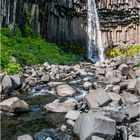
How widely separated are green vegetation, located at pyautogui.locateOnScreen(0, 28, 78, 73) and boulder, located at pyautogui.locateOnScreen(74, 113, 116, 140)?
320 inches

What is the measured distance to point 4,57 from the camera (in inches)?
612

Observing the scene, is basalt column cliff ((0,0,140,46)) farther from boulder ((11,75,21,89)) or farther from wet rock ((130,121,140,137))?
wet rock ((130,121,140,137))

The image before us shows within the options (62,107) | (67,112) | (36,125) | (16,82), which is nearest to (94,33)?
(16,82)

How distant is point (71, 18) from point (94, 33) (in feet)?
15.4

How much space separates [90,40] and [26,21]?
14.8 m

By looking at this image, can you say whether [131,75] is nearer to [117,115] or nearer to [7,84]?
[7,84]

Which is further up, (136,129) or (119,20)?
(119,20)

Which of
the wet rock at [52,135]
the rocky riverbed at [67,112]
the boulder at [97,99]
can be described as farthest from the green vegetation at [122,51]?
the wet rock at [52,135]

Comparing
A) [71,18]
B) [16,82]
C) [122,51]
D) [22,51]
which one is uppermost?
[71,18]

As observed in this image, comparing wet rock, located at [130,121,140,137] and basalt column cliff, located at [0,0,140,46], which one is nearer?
wet rock, located at [130,121,140,137]

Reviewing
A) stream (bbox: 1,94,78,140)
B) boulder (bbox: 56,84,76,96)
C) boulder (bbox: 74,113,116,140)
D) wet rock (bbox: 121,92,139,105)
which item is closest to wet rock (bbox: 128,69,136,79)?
boulder (bbox: 56,84,76,96)

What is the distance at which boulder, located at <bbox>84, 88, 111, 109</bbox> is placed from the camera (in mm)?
8422

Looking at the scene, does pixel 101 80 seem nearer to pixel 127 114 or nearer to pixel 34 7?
pixel 127 114

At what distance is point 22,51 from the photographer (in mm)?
19531
